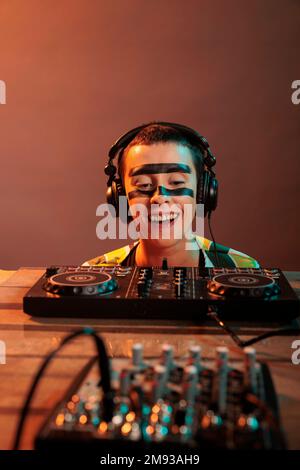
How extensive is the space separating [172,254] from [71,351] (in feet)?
2.10

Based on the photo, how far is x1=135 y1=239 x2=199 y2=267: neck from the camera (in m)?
1.45

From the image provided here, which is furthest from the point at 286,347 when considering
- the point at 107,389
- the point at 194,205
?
the point at 194,205

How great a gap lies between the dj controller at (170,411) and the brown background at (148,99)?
85.9 inches

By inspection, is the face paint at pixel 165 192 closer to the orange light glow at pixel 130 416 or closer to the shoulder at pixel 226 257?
Answer: the shoulder at pixel 226 257

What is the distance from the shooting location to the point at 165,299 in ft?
3.29

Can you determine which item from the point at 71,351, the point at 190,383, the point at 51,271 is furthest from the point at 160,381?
the point at 51,271

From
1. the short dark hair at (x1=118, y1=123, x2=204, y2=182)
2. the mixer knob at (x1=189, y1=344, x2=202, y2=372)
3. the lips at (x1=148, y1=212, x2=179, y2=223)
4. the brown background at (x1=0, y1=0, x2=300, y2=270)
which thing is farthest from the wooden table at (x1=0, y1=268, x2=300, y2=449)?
the brown background at (x1=0, y1=0, x2=300, y2=270)

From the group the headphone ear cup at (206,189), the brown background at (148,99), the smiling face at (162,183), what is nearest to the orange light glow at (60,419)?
the smiling face at (162,183)

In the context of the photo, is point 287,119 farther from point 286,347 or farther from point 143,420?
point 143,420

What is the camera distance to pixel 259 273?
1.18 meters

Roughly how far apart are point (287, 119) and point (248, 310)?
1906 millimetres

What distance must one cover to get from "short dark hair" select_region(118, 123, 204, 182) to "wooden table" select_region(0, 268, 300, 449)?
533 millimetres

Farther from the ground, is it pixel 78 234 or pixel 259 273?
pixel 259 273
